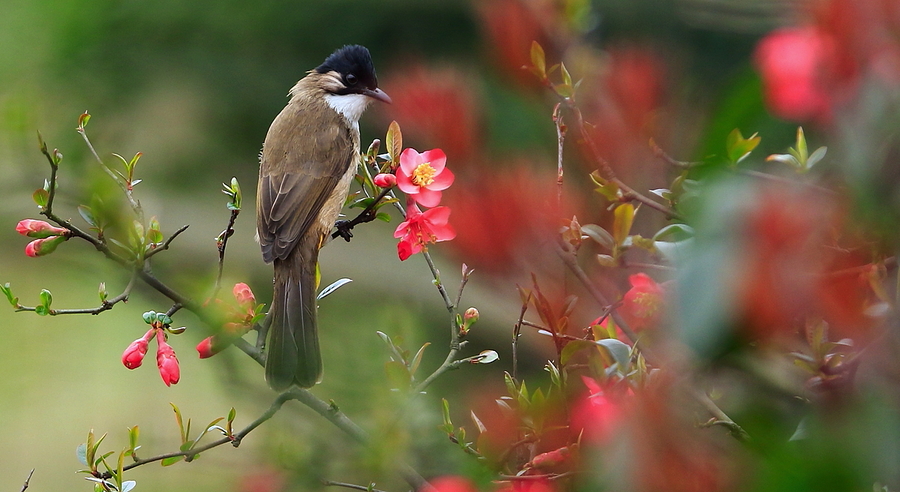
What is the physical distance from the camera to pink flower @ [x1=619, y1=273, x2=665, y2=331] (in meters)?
0.71

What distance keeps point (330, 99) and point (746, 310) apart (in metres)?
1.61

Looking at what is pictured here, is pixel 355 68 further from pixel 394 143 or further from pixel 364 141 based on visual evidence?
pixel 364 141

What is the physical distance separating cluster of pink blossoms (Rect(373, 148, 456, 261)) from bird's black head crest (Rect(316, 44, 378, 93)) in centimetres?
78

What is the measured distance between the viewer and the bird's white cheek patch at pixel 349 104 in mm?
1785

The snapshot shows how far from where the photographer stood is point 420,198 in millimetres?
945

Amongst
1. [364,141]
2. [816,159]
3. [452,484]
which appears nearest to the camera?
[452,484]

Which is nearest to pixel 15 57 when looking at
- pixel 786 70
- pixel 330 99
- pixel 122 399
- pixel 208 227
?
pixel 208 227

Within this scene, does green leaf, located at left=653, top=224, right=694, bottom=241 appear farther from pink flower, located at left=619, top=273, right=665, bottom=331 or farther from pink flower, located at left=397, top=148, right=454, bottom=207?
pink flower, located at left=397, top=148, right=454, bottom=207

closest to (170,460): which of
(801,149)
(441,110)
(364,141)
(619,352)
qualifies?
(619,352)

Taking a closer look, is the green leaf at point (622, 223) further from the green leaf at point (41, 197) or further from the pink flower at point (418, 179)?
the green leaf at point (41, 197)

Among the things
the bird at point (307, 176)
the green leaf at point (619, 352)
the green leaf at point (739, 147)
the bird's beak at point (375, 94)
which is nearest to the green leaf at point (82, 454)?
the bird at point (307, 176)

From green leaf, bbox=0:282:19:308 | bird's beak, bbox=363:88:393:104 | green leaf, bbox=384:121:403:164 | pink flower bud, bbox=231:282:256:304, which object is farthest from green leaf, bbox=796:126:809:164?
bird's beak, bbox=363:88:393:104

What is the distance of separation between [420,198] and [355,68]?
0.87 meters

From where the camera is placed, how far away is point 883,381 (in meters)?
0.34
